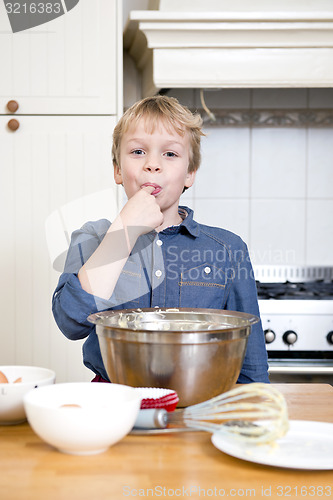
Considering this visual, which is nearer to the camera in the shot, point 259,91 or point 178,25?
point 178,25

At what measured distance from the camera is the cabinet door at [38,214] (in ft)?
5.89

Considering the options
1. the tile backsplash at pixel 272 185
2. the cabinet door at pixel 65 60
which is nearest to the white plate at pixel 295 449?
the cabinet door at pixel 65 60

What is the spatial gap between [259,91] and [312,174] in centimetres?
38

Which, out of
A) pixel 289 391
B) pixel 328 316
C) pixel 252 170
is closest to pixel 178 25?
pixel 252 170

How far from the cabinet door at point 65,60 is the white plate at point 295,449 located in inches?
54.6

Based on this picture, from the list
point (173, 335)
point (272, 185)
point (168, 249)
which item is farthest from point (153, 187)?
point (272, 185)

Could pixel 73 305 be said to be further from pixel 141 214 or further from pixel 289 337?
pixel 289 337

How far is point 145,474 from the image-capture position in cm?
52

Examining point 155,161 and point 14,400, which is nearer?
point 14,400

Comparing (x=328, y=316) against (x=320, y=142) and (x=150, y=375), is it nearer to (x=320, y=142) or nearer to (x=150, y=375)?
(x=320, y=142)

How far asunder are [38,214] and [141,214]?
2.99ft

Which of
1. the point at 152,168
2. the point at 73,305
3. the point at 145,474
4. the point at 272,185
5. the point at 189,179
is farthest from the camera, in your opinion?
the point at 272,185

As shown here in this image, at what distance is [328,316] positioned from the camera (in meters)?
1.77

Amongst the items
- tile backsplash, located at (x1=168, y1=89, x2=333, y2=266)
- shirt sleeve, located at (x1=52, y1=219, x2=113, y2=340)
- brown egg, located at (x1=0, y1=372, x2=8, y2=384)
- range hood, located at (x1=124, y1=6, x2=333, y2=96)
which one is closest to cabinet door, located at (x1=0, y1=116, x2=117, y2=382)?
range hood, located at (x1=124, y1=6, x2=333, y2=96)
